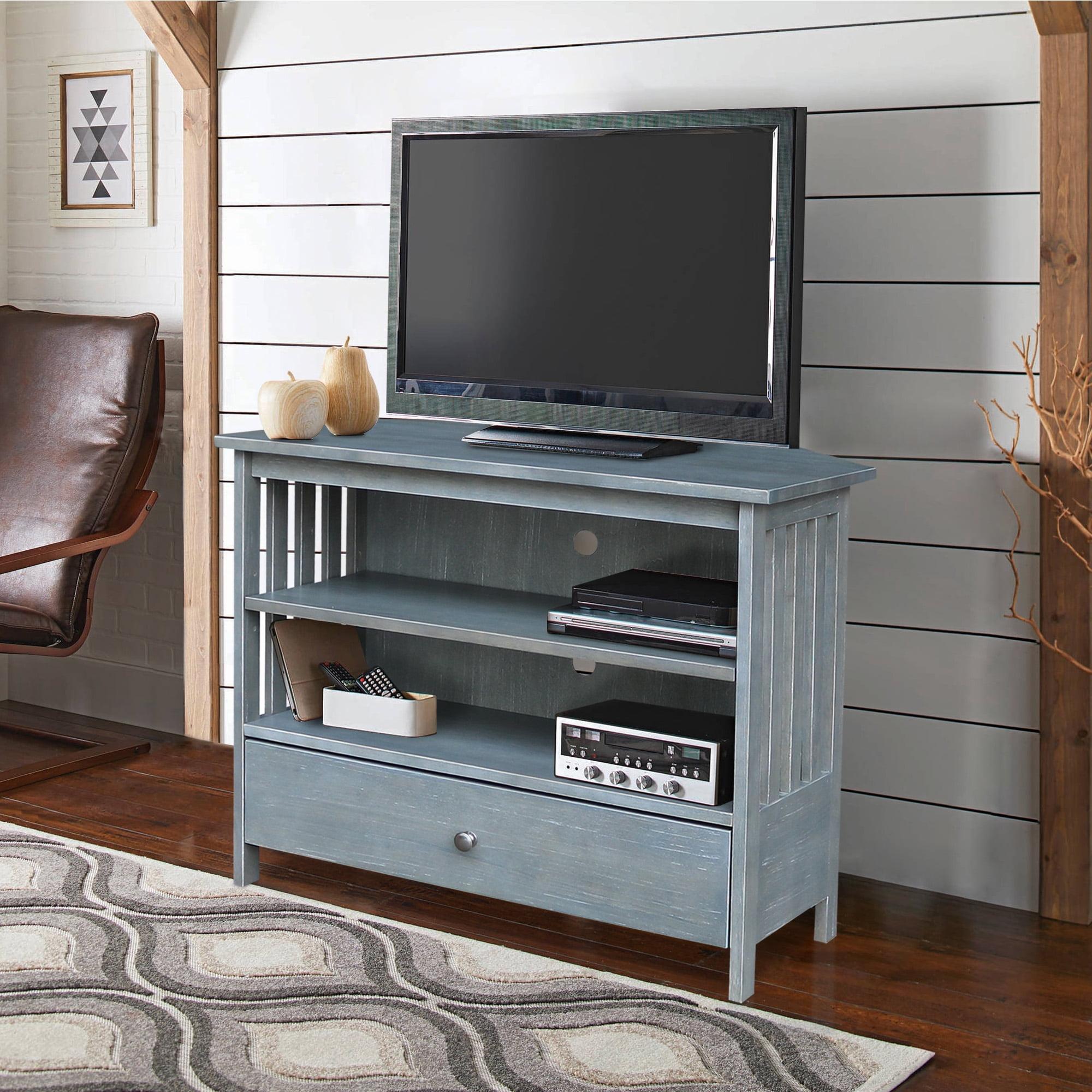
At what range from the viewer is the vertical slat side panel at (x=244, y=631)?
2.61m

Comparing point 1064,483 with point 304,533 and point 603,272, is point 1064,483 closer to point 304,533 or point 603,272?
point 603,272

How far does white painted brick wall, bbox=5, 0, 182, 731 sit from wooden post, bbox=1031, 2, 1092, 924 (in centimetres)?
216

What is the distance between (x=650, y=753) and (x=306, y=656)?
779 millimetres

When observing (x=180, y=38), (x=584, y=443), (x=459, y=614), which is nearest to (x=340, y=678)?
(x=459, y=614)

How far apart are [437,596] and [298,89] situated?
4.31 feet

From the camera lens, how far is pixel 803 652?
2324 millimetres

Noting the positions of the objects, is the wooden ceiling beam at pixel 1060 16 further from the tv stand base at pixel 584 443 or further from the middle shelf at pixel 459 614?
the middle shelf at pixel 459 614

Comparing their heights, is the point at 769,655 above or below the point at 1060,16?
below

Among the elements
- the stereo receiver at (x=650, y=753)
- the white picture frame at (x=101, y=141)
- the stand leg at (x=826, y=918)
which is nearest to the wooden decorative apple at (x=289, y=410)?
the stereo receiver at (x=650, y=753)

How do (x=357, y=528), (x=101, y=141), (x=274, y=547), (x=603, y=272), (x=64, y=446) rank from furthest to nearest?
(x=101, y=141) < (x=64, y=446) < (x=357, y=528) < (x=274, y=547) < (x=603, y=272)

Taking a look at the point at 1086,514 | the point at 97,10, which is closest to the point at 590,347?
the point at 1086,514

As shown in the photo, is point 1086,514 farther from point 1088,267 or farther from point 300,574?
point 300,574

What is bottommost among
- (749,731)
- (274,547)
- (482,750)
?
(482,750)

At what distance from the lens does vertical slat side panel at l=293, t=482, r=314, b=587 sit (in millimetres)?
2760
